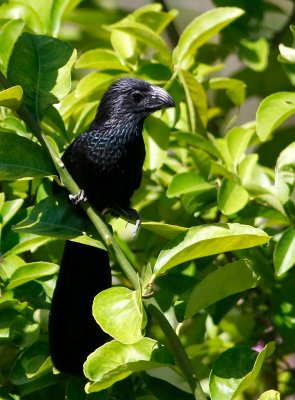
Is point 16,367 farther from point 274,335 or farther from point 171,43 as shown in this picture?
point 171,43

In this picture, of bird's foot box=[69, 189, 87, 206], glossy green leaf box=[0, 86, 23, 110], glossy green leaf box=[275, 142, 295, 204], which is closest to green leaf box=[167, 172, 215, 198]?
glossy green leaf box=[275, 142, 295, 204]

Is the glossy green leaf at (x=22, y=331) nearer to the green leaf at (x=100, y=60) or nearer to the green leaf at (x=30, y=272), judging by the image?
the green leaf at (x=30, y=272)

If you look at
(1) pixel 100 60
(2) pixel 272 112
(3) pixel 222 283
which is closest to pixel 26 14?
(1) pixel 100 60

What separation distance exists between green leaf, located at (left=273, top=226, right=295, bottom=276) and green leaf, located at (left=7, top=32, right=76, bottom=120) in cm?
68

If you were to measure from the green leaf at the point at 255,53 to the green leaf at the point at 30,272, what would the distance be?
123 centimetres

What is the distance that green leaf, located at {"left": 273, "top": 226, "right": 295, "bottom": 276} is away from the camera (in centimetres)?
222

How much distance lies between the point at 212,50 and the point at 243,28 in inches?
8.4

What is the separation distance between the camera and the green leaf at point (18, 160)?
190 centimetres

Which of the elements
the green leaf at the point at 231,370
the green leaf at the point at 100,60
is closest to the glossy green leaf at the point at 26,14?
the green leaf at the point at 100,60

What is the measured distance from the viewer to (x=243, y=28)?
3.20m

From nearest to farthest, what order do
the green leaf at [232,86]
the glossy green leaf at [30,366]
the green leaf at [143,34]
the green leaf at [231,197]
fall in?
1. the glossy green leaf at [30,366]
2. the green leaf at [231,197]
3. the green leaf at [143,34]
4. the green leaf at [232,86]

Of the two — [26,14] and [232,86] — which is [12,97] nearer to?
[26,14]

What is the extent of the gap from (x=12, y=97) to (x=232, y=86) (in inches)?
45.4

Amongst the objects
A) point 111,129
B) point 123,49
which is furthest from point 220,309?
point 123,49
